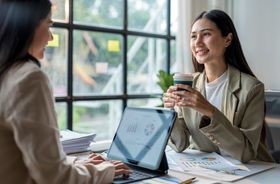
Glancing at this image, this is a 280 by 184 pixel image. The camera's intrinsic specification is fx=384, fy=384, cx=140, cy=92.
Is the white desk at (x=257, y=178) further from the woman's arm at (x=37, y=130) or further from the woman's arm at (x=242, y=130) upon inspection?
the woman's arm at (x=37, y=130)

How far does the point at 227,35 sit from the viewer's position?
1.87m

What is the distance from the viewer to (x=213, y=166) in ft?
4.93

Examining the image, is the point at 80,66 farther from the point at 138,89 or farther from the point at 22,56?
the point at 22,56

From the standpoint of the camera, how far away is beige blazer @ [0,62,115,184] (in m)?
0.93

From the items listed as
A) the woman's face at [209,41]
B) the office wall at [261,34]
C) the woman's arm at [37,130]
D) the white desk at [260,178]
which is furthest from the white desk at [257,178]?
the office wall at [261,34]

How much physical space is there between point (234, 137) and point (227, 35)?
0.54 m

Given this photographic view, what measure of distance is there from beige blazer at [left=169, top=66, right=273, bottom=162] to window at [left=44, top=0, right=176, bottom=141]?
97 centimetres

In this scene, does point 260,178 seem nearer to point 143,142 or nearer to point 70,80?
point 143,142

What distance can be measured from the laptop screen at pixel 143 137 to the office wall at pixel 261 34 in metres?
1.86

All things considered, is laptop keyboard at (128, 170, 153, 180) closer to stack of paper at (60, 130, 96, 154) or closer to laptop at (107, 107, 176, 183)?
laptop at (107, 107, 176, 183)

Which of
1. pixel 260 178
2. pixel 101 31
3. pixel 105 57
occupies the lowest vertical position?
pixel 260 178

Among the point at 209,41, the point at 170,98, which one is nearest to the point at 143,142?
the point at 170,98

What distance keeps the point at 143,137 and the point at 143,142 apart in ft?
0.07

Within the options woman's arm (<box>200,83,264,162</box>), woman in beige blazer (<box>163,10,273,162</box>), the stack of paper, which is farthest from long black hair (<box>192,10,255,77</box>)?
the stack of paper
